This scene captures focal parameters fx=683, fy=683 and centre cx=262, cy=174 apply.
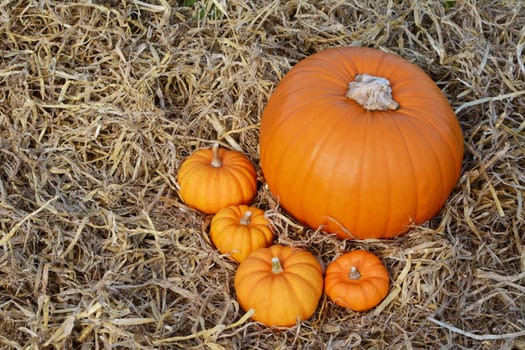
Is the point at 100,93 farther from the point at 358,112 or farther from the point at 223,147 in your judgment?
the point at 358,112

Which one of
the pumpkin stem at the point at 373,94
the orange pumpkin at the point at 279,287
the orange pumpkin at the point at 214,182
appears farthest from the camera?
the orange pumpkin at the point at 214,182

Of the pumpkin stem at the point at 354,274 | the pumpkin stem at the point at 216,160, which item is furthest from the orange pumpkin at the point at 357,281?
the pumpkin stem at the point at 216,160

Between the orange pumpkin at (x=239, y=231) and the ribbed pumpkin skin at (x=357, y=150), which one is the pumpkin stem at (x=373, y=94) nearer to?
the ribbed pumpkin skin at (x=357, y=150)

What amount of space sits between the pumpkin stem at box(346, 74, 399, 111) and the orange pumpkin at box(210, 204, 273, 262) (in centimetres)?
77

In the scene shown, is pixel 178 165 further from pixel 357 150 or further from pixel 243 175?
pixel 357 150

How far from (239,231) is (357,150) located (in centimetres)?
71

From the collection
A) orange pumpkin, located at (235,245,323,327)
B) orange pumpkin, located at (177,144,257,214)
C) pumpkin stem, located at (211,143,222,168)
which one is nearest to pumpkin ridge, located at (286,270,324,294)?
orange pumpkin, located at (235,245,323,327)

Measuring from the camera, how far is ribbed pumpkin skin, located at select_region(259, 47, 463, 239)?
3230 millimetres

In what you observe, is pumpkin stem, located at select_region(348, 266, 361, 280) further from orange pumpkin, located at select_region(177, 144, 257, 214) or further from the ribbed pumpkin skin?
orange pumpkin, located at select_region(177, 144, 257, 214)

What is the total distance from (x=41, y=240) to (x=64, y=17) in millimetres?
1581


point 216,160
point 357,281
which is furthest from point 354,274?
point 216,160

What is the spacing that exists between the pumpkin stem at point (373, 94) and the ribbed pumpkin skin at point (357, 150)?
0.10 ft

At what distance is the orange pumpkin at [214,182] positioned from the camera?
358 cm

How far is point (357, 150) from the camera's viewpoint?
3209 millimetres
